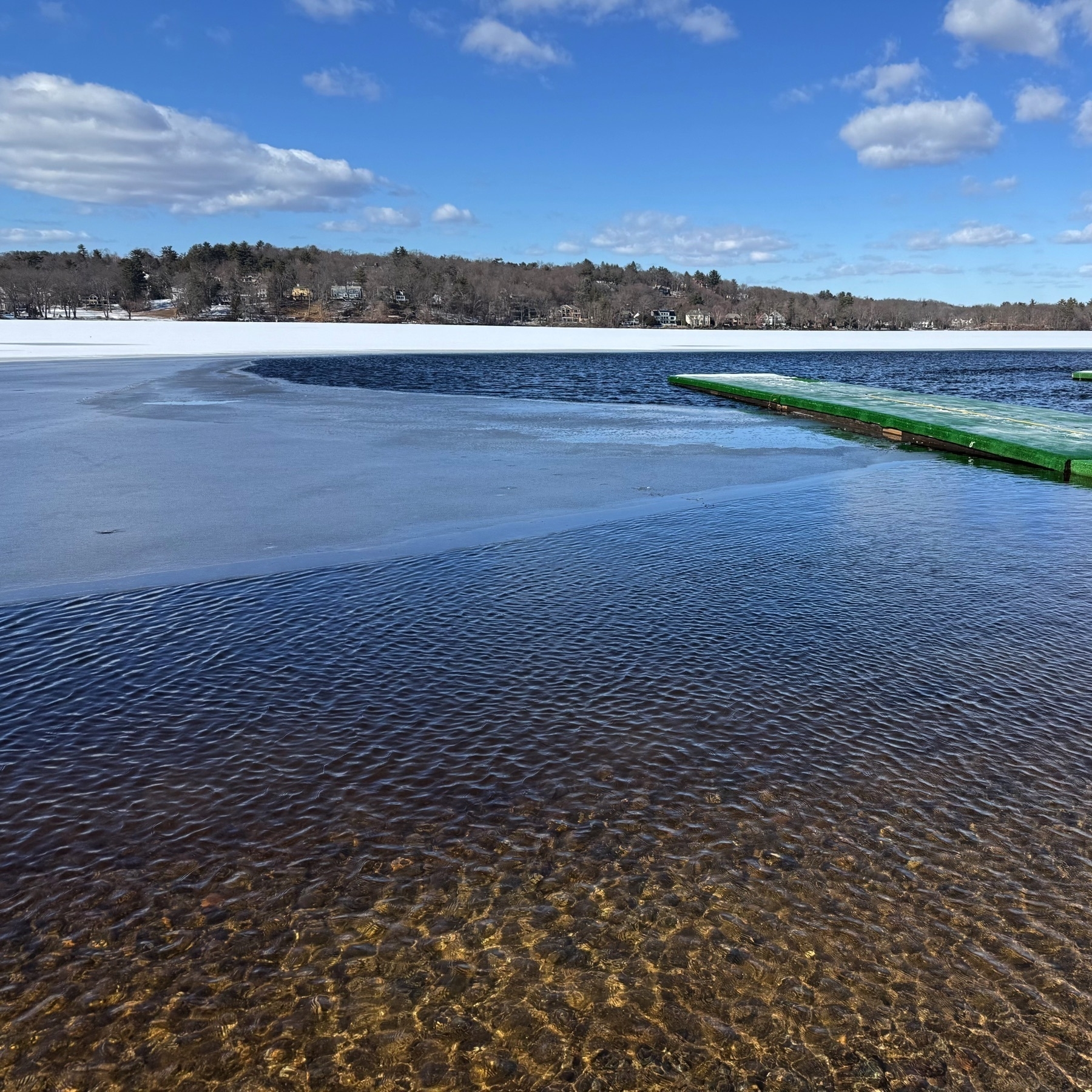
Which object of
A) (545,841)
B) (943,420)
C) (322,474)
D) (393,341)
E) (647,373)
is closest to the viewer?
(545,841)

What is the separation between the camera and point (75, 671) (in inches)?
218

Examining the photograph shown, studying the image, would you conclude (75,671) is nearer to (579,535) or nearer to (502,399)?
(579,535)

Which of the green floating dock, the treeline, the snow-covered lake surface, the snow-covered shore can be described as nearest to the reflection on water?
the snow-covered lake surface

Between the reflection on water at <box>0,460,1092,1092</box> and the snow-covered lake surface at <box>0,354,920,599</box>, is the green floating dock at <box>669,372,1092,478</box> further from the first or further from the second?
the reflection on water at <box>0,460,1092,1092</box>

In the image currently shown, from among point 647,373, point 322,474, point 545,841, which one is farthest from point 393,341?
point 545,841

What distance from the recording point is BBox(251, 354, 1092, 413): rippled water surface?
29797mm

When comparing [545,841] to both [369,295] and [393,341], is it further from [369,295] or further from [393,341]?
[369,295]

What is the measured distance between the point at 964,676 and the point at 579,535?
4.24 metres

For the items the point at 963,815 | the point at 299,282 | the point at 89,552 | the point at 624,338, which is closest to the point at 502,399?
the point at 89,552

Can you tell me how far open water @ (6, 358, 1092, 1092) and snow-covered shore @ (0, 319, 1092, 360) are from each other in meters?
42.4

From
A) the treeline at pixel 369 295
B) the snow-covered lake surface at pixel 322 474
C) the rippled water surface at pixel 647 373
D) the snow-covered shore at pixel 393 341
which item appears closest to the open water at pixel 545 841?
the snow-covered lake surface at pixel 322 474

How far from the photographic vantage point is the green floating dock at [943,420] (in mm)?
14750

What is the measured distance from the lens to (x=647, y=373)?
132 feet

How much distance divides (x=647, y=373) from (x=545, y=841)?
1492 inches
